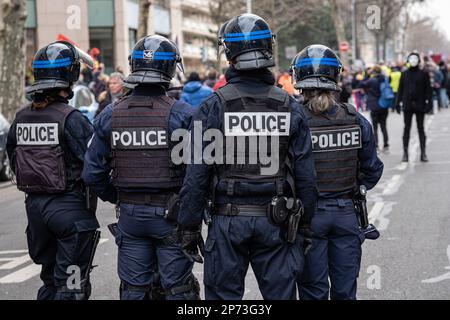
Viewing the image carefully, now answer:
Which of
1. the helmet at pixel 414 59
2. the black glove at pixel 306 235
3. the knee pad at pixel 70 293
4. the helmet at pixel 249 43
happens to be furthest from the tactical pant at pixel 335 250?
the helmet at pixel 414 59

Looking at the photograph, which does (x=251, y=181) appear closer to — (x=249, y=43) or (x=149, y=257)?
(x=249, y=43)

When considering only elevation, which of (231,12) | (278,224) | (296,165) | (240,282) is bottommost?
(240,282)

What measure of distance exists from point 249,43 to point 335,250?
148 centimetres

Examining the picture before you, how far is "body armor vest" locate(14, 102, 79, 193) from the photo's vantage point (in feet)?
18.5

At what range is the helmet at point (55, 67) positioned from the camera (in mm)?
5738

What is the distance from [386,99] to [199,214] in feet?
43.9

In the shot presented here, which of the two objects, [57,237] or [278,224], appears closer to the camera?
[278,224]

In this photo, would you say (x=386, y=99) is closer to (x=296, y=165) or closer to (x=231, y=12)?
(x=296, y=165)

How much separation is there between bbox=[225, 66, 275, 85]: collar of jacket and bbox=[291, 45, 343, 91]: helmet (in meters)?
0.70

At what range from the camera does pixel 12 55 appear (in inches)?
766

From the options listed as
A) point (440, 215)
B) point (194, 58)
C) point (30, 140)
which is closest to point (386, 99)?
point (440, 215)

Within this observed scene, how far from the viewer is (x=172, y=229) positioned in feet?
17.0

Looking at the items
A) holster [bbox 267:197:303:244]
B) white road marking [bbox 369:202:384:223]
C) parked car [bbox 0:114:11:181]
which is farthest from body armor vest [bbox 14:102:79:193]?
parked car [bbox 0:114:11:181]

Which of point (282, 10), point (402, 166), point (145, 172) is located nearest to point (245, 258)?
point (145, 172)
